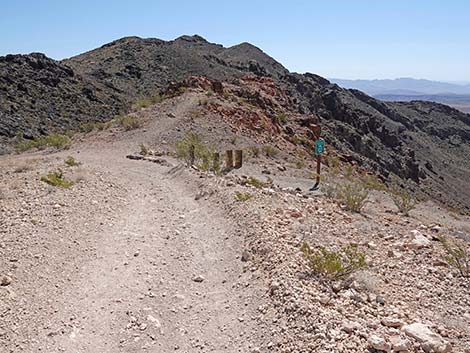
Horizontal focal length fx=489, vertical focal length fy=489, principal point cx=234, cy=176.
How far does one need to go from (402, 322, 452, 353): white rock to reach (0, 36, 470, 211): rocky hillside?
2543 centimetres

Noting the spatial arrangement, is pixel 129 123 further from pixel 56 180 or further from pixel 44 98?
pixel 44 98

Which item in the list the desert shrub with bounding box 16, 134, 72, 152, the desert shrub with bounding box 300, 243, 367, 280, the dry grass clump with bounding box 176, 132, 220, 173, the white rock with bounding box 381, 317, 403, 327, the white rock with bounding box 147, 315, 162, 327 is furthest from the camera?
the desert shrub with bounding box 16, 134, 72, 152

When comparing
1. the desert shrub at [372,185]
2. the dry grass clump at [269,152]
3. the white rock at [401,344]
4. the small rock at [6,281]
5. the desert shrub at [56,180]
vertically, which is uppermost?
the desert shrub at [56,180]

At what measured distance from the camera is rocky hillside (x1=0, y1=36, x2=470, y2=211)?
33.7m

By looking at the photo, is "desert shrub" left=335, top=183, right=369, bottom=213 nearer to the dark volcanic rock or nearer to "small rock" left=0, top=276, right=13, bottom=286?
"small rock" left=0, top=276, right=13, bottom=286

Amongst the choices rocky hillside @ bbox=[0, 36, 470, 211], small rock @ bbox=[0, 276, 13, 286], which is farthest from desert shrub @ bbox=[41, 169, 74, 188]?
rocky hillside @ bbox=[0, 36, 470, 211]

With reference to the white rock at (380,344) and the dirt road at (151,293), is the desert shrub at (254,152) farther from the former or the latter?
the white rock at (380,344)

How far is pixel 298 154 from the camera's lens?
2433cm

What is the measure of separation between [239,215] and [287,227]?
41.3 inches

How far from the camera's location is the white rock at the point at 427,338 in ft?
15.1

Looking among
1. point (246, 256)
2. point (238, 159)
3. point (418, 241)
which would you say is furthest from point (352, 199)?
point (238, 159)

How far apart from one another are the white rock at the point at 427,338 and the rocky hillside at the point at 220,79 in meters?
25.4

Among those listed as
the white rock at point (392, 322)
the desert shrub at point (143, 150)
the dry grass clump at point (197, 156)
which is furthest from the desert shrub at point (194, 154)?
the white rock at point (392, 322)

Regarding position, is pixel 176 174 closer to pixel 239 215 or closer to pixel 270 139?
pixel 239 215
